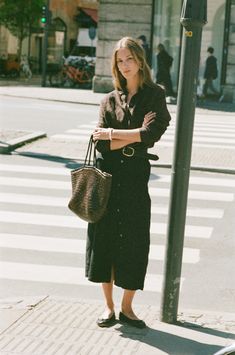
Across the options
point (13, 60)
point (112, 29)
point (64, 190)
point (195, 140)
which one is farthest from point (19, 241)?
Result: point (13, 60)

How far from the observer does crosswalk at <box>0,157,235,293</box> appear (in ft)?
21.7

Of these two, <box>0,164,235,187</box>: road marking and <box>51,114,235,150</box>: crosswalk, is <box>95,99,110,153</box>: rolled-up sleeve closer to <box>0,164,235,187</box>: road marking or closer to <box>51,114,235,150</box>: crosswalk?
<box>0,164,235,187</box>: road marking

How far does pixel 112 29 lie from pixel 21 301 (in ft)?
72.2

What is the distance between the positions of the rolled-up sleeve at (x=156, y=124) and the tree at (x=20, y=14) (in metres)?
38.5

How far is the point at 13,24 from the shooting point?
140 feet

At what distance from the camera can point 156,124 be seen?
4.85 m

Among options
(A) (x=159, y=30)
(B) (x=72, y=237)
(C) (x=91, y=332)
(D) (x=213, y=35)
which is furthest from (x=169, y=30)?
(C) (x=91, y=332)

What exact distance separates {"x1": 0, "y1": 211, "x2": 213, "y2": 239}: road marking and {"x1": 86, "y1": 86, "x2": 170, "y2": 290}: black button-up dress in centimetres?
313

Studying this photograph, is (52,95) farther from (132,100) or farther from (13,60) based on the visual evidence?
(132,100)

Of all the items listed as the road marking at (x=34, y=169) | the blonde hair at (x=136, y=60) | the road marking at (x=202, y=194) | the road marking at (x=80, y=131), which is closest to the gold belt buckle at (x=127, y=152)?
the blonde hair at (x=136, y=60)

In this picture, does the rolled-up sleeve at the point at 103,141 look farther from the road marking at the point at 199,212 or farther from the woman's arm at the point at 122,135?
the road marking at the point at 199,212

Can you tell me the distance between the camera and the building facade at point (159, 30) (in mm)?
26141

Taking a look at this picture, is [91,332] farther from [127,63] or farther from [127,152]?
[127,63]

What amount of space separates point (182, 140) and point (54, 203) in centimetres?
458
